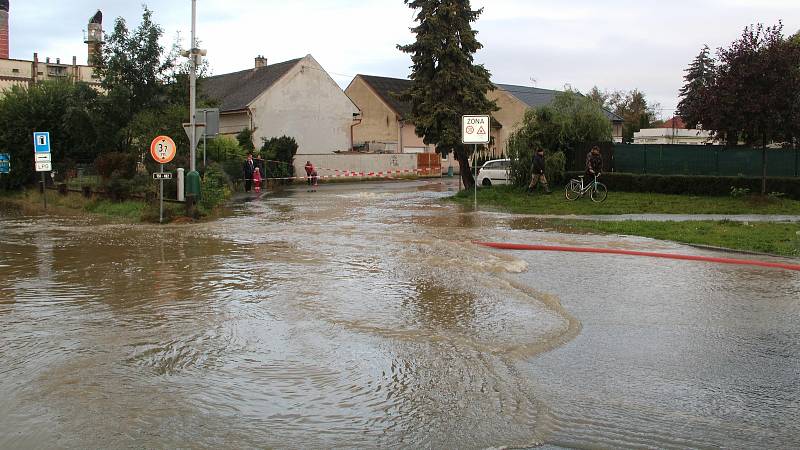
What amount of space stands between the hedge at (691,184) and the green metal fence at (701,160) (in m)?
1.71

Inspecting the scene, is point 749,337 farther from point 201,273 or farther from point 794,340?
point 201,273

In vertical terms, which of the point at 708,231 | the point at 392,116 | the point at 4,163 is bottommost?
the point at 708,231

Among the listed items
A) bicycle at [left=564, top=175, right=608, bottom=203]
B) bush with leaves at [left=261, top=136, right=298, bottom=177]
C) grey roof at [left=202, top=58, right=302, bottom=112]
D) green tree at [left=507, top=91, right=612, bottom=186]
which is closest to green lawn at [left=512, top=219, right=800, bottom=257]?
bicycle at [left=564, top=175, right=608, bottom=203]

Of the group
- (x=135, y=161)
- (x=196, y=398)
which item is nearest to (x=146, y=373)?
(x=196, y=398)

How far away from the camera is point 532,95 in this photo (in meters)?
61.2

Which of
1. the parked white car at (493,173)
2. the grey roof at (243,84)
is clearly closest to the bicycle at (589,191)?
the parked white car at (493,173)

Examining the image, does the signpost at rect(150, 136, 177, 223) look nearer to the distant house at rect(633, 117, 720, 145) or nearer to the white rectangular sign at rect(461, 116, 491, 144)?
the white rectangular sign at rect(461, 116, 491, 144)

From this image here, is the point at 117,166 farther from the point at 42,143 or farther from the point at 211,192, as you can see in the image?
the point at 211,192

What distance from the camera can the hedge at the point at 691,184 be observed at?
23406 mm

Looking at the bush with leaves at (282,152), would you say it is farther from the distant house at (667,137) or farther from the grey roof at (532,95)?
the distant house at (667,137)

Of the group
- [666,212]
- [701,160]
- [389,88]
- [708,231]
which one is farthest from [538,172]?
[389,88]

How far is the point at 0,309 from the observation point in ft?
29.2

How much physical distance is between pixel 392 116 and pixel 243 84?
37.8ft

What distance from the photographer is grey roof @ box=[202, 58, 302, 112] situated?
46.6 meters
